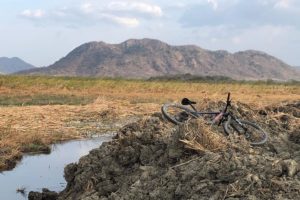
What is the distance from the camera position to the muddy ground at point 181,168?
6.21 metres

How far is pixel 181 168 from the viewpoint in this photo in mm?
7062

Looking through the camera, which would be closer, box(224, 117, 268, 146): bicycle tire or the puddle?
box(224, 117, 268, 146): bicycle tire

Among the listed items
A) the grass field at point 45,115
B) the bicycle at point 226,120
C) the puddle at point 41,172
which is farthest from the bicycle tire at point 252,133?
the puddle at point 41,172

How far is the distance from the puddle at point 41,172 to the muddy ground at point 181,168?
41.0 inches

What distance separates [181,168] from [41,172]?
214 inches

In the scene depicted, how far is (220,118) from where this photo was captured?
934 centimetres

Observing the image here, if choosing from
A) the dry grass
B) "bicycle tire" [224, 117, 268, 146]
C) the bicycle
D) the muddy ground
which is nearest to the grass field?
"bicycle tire" [224, 117, 268, 146]

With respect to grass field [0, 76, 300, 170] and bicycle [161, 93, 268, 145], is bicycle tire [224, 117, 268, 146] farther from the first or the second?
grass field [0, 76, 300, 170]

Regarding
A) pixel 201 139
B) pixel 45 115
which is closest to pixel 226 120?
pixel 201 139

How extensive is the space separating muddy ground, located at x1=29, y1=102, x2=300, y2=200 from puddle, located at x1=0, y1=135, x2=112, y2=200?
104 centimetres

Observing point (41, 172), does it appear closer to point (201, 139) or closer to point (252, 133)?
point (252, 133)

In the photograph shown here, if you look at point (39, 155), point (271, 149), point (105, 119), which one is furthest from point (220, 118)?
point (105, 119)

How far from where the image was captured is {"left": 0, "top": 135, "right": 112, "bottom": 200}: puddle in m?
10.3

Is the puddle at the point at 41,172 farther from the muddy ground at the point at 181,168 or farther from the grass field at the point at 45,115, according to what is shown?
the muddy ground at the point at 181,168
